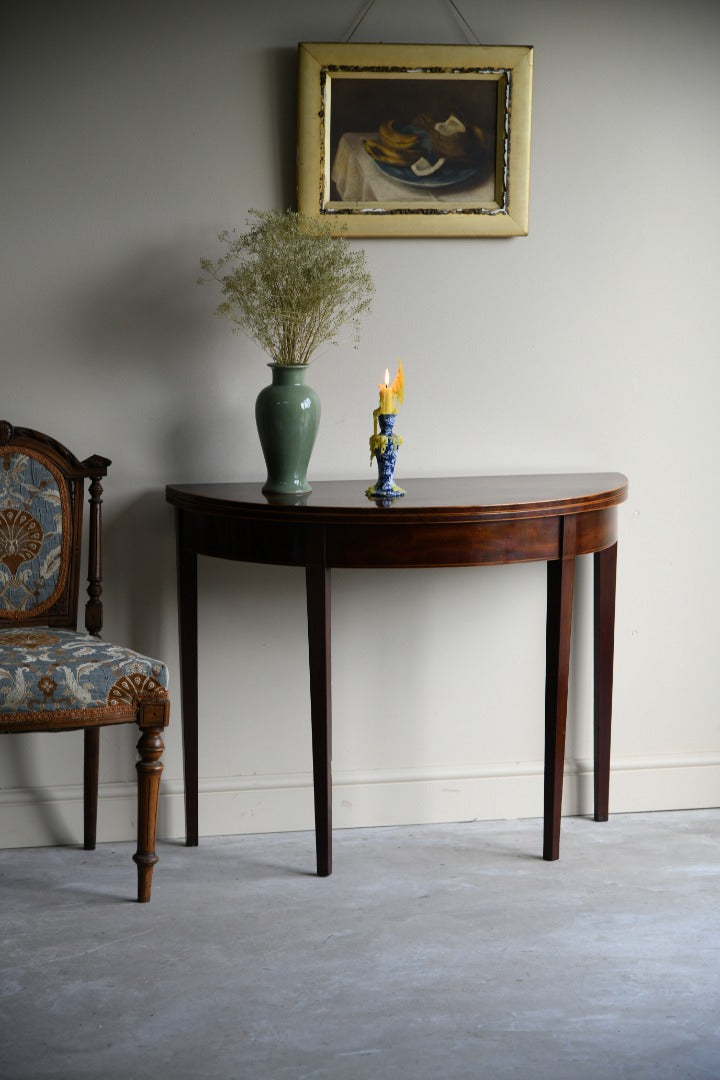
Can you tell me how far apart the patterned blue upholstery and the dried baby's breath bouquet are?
0.57 m

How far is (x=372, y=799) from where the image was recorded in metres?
2.86

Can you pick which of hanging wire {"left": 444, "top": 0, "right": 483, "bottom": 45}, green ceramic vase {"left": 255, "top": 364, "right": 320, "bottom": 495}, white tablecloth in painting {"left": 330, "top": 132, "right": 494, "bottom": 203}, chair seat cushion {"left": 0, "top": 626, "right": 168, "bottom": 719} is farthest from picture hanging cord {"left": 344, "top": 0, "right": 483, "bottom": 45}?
chair seat cushion {"left": 0, "top": 626, "right": 168, "bottom": 719}

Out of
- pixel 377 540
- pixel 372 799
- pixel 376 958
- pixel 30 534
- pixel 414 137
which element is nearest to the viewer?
pixel 376 958

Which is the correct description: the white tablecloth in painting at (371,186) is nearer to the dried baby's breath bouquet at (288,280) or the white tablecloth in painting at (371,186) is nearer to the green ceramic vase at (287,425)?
the dried baby's breath bouquet at (288,280)

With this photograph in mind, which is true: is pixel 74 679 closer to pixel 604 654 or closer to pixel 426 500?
pixel 426 500

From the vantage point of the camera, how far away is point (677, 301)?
2885 mm

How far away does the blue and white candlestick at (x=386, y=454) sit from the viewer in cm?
246

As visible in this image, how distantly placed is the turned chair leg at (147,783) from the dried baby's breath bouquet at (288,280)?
2.76ft

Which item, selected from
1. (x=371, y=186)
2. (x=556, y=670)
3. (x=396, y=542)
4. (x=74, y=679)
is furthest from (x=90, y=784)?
(x=371, y=186)

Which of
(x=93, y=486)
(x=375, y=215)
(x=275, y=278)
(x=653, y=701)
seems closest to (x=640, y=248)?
(x=375, y=215)

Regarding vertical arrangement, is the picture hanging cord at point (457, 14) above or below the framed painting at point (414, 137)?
above

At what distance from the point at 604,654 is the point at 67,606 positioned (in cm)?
130

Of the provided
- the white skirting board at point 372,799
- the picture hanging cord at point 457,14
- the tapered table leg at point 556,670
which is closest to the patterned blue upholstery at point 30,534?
the white skirting board at point 372,799

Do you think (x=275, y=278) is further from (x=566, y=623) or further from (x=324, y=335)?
(x=566, y=623)
